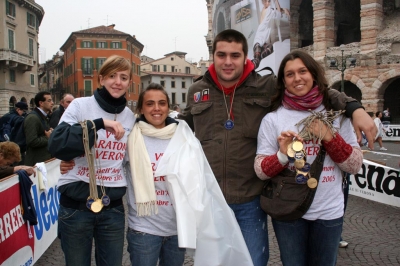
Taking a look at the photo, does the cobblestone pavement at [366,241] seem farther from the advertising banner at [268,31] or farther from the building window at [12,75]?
the building window at [12,75]

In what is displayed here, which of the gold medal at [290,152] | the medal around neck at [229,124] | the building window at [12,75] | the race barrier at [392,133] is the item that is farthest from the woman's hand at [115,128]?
the building window at [12,75]

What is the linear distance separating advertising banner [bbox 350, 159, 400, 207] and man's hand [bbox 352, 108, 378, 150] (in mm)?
4996

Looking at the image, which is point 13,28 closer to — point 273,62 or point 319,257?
point 273,62

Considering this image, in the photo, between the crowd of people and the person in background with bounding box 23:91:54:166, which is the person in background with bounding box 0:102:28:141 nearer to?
the person in background with bounding box 23:91:54:166

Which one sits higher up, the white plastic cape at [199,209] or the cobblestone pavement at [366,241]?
the white plastic cape at [199,209]

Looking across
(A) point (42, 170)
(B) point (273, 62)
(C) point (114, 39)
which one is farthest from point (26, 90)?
(A) point (42, 170)

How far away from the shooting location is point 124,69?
113 inches

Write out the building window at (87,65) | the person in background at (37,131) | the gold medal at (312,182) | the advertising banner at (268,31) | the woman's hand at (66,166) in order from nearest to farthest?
the gold medal at (312,182) → the woman's hand at (66,166) → the person in background at (37,131) → the advertising banner at (268,31) → the building window at (87,65)

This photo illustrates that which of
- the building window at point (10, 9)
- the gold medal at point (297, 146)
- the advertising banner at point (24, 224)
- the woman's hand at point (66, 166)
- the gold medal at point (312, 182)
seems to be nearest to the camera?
the gold medal at point (297, 146)

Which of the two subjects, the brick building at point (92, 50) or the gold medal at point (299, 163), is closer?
the gold medal at point (299, 163)

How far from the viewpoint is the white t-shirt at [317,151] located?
8.73 feet

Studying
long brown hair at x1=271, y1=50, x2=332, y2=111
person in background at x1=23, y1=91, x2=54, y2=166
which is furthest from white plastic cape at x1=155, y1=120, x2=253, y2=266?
person in background at x1=23, y1=91, x2=54, y2=166

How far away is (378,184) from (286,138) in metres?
5.92

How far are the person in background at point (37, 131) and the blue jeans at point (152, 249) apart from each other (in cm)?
442
